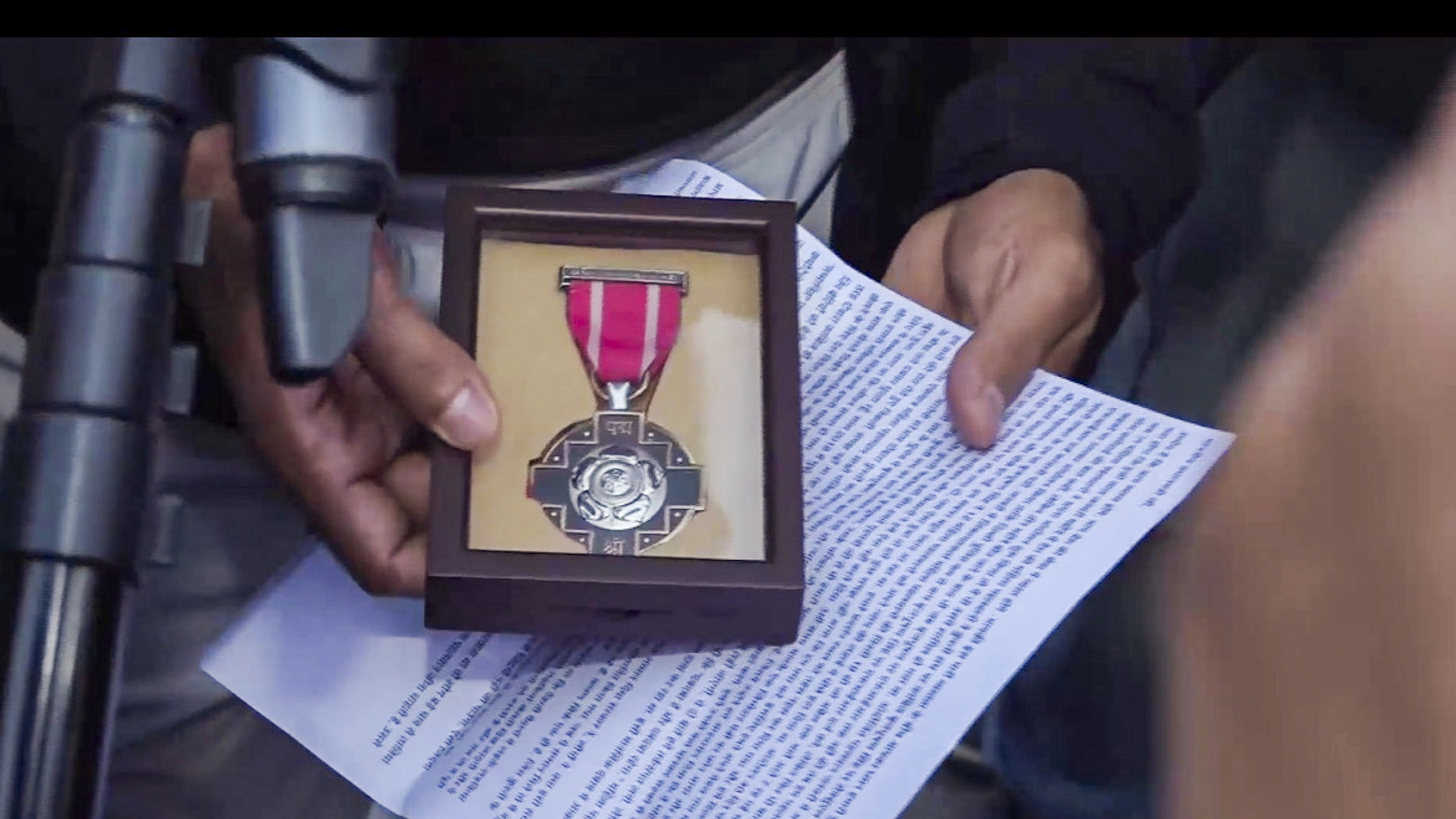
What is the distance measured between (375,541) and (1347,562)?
1.09 ft

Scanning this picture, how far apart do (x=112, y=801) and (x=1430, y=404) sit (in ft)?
1.73

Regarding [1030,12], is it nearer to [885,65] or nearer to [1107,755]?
[885,65]

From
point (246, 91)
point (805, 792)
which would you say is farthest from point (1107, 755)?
point (246, 91)

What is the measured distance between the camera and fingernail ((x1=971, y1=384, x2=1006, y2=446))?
506 mm

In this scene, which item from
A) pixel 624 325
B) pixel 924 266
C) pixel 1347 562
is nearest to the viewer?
pixel 1347 562

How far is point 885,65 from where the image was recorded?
2.10 ft

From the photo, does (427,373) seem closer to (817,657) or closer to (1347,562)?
(817,657)

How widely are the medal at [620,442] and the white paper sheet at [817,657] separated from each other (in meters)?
0.06

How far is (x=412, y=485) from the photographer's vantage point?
52 centimetres

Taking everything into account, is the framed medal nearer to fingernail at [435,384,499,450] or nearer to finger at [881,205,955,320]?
fingernail at [435,384,499,450]

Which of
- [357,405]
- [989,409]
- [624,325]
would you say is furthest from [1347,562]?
[357,405]

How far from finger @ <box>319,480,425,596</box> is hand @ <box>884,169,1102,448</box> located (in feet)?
0.71

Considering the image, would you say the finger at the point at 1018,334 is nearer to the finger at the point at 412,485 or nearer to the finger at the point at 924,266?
the finger at the point at 924,266

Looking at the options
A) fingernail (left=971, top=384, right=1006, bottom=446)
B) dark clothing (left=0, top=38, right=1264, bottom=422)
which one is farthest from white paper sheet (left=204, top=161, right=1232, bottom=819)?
dark clothing (left=0, top=38, right=1264, bottom=422)
